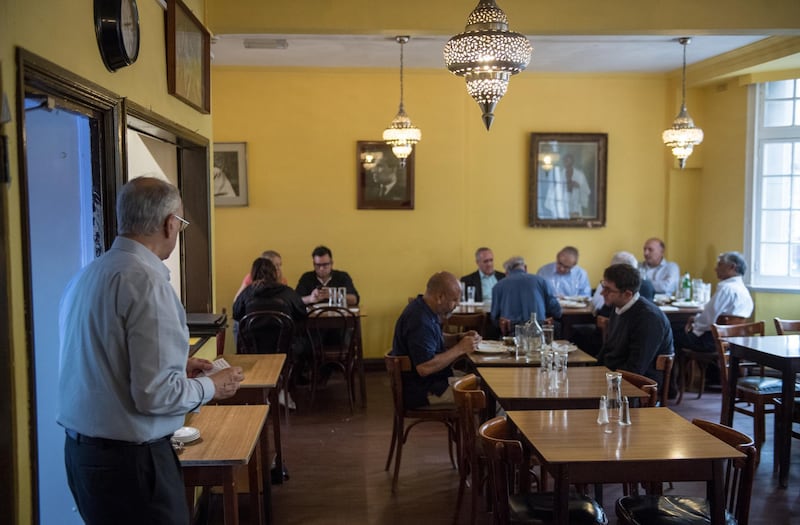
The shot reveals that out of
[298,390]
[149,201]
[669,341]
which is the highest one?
[149,201]

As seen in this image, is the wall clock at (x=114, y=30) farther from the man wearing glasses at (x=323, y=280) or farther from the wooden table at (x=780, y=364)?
the man wearing glasses at (x=323, y=280)

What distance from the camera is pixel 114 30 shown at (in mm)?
2410

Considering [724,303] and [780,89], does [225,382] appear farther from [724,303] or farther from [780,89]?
[780,89]

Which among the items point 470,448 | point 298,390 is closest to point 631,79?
point 298,390

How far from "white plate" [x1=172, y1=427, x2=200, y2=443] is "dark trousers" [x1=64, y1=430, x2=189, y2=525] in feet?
1.82

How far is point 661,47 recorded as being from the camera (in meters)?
6.45

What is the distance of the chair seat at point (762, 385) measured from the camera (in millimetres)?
4625

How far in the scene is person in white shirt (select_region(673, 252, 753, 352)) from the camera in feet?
19.3

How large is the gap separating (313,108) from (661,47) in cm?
337

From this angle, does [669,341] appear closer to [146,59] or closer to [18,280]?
[146,59]

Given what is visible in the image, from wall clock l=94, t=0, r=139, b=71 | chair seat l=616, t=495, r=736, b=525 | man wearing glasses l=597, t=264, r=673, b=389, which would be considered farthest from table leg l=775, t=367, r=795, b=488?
wall clock l=94, t=0, r=139, b=71

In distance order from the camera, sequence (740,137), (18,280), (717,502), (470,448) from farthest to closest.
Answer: (740,137), (470,448), (717,502), (18,280)

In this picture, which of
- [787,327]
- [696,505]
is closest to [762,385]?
[787,327]

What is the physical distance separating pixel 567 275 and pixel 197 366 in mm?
5540
